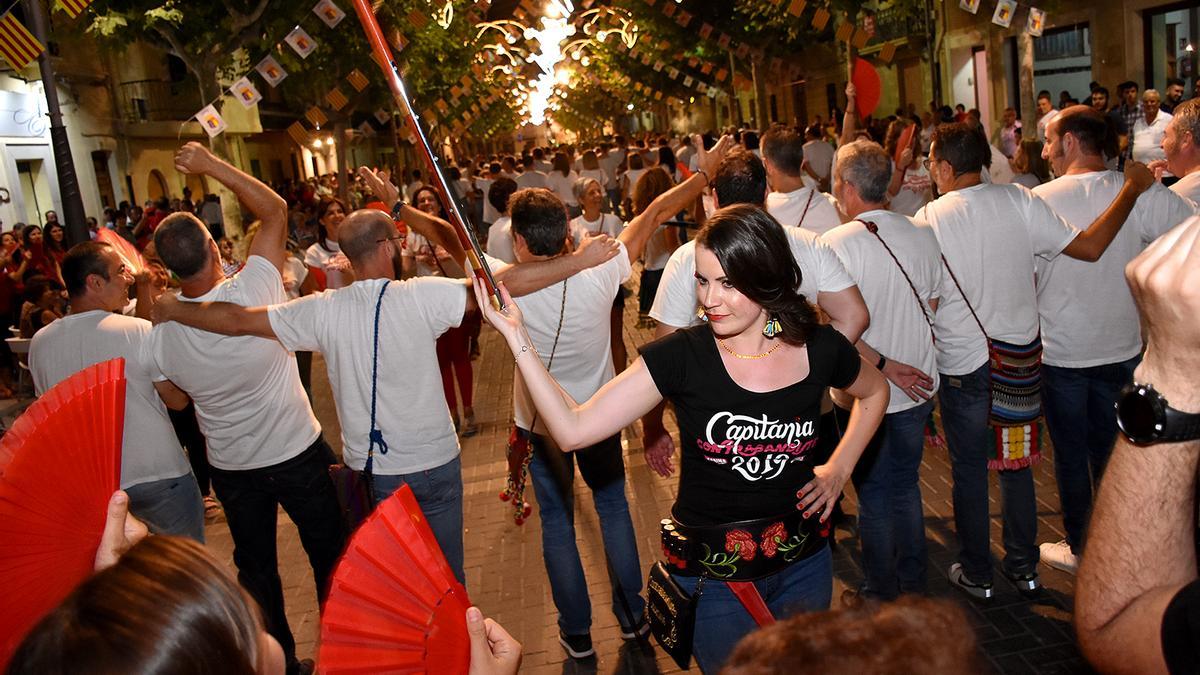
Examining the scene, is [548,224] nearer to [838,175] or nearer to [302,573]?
[838,175]

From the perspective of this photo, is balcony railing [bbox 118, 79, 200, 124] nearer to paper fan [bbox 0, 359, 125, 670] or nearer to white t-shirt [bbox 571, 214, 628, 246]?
white t-shirt [bbox 571, 214, 628, 246]

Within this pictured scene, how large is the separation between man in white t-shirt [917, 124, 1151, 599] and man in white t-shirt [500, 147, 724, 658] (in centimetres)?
158

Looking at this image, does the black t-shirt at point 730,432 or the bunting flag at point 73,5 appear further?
A: the bunting flag at point 73,5

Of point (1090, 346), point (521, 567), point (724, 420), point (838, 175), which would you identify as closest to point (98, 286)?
point (521, 567)

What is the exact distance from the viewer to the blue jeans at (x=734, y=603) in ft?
9.89

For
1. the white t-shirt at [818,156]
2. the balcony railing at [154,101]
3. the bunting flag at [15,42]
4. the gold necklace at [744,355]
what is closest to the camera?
the gold necklace at [744,355]

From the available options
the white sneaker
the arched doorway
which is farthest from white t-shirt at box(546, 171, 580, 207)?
the arched doorway

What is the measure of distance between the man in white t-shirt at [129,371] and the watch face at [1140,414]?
4100mm

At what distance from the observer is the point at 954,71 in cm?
3177

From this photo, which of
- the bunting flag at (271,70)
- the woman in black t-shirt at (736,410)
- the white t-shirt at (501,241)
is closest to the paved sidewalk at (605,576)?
the woman in black t-shirt at (736,410)

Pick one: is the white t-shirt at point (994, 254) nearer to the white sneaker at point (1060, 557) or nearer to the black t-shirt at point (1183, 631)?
the white sneaker at point (1060, 557)

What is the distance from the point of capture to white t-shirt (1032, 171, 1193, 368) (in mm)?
4656

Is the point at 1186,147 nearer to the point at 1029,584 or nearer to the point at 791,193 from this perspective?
the point at 791,193

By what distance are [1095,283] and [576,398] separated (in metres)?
2.63
